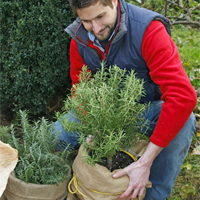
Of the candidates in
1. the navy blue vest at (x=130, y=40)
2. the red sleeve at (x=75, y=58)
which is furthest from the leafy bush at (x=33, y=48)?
the navy blue vest at (x=130, y=40)

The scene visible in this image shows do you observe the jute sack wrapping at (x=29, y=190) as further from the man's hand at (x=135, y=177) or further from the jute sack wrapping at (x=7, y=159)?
the man's hand at (x=135, y=177)

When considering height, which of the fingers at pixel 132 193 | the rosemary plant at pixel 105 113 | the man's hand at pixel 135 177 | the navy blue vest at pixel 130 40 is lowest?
the fingers at pixel 132 193

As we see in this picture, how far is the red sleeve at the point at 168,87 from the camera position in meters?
1.53

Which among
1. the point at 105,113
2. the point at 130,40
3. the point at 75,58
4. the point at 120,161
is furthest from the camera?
the point at 75,58

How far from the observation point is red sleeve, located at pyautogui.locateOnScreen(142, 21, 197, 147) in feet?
5.02

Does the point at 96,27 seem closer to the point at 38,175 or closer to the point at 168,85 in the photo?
the point at 168,85

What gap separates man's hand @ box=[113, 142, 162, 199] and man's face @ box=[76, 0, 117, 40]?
977 millimetres

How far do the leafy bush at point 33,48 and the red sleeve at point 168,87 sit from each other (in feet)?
3.83

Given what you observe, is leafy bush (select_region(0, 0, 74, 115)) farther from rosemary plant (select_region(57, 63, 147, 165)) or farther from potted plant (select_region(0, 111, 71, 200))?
rosemary plant (select_region(57, 63, 147, 165))

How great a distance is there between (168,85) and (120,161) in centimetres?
67

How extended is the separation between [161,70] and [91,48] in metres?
0.71

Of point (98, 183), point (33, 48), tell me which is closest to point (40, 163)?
point (98, 183)

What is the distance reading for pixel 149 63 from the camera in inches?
70.0

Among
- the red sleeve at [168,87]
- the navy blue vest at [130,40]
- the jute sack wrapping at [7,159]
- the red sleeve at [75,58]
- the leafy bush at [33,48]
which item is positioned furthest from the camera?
the leafy bush at [33,48]
